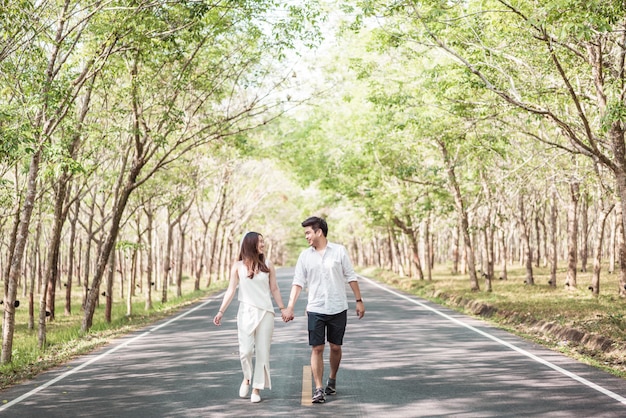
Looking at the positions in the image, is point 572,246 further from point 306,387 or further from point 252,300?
point 252,300

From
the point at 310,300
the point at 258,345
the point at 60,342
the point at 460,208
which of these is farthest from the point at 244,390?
the point at 460,208

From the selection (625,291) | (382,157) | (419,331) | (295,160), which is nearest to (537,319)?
(419,331)

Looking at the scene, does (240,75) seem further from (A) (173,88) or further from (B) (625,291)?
(B) (625,291)

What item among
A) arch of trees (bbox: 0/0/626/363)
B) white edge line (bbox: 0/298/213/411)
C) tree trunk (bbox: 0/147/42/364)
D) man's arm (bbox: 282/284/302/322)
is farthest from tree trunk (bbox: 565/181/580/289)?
man's arm (bbox: 282/284/302/322)

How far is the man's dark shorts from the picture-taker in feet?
25.3

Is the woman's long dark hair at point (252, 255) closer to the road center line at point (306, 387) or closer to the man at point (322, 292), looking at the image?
the man at point (322, 292)

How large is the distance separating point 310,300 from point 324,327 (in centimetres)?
34

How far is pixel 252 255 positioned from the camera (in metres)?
7.83

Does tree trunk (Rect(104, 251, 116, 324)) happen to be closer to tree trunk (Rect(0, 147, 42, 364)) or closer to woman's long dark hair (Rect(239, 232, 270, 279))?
tree trunk (Rect(0, 147, 42, 364))

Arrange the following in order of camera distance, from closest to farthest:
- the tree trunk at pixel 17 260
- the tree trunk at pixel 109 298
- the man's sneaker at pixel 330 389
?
the man's sneaker at pixel 330 389 < the tree trunk at pixel 17 260 < the tree trunk at pixel 109 298

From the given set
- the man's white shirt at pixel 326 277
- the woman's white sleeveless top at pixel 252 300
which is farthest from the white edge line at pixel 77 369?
the man's white shirt at pixel 326 277

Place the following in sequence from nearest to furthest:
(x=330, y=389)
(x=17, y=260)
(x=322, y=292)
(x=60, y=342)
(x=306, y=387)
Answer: (x=322, y=292) → (x=330, y=389) → (x=306, y=387) → (x=17, y=260) → (x=60, y=342)

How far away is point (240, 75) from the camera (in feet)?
63.9

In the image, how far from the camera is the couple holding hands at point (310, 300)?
25.3 feet
